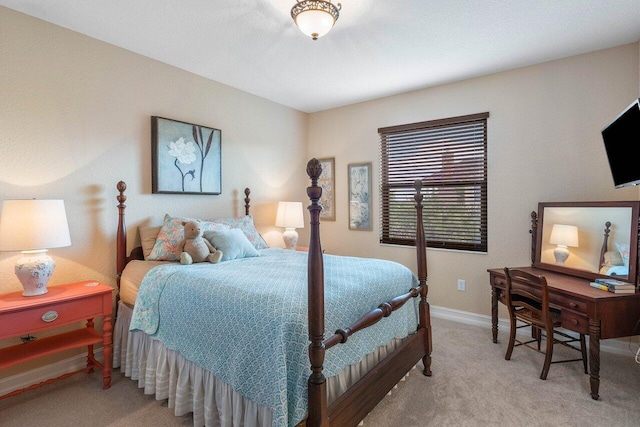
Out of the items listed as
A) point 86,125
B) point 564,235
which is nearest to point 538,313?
point 564,235

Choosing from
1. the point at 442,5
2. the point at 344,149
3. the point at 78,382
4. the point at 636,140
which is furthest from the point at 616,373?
the point at 78,382

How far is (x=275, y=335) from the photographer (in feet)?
4.61

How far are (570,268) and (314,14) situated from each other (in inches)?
109

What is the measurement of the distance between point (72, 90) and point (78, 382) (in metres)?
2.18

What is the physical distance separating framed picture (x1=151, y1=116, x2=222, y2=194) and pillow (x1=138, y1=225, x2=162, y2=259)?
1.23 ft

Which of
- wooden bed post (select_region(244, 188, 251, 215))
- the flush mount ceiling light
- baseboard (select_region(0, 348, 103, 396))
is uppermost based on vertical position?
the flush mount ceiling light

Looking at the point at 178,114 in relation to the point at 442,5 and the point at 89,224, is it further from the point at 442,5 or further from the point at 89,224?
the point at 442,5

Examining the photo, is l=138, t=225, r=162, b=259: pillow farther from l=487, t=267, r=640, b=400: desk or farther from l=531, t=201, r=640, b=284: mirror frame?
l=531, t=201, r=640, b=284: mirror frame

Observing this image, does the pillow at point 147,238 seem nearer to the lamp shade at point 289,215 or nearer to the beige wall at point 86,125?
the beige wall at point 86,125

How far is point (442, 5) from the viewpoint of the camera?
2164mm

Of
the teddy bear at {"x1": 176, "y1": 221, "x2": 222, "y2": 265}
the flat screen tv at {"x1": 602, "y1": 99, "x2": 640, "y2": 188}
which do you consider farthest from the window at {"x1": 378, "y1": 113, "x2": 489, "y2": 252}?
the teddy bear at {"x1": 176, "y1": 221, "x2": 222, "y2": 265}

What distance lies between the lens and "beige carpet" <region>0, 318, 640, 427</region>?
1.91m

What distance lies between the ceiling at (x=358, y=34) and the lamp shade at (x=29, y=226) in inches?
53.4

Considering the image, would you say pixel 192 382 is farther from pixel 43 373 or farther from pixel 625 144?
pixel 625 144
